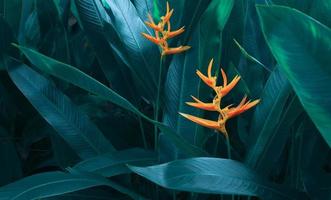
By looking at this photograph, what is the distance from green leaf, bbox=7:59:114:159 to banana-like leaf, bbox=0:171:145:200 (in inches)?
4.4

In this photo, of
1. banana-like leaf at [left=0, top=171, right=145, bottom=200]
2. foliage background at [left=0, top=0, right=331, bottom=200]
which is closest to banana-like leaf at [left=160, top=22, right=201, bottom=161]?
foliage background at [left=0, top=0, right=331, bottom=200]

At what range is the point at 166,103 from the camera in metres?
0.77

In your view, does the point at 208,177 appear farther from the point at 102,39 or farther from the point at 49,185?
the point at 102,39

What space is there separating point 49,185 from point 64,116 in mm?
164

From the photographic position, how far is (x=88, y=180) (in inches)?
26.3

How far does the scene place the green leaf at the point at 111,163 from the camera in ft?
2.37

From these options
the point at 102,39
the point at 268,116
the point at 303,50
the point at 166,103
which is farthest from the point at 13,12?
the point at 303,50

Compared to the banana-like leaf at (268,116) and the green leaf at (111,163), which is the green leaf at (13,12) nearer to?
the green leaf at (111,163)

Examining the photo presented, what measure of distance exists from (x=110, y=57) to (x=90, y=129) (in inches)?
5.6

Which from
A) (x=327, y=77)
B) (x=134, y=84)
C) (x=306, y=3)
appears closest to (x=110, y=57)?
(x=134, y=84)

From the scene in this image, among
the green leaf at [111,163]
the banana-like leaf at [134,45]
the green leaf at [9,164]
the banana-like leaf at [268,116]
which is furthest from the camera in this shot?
the green leaf at [9,164]

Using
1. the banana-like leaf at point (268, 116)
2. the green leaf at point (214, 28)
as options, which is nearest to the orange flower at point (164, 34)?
the green leaf at point (214, 28)

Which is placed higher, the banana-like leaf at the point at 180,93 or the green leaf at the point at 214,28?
the green leaf at the point at 214,28

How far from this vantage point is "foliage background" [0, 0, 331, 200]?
55cm
